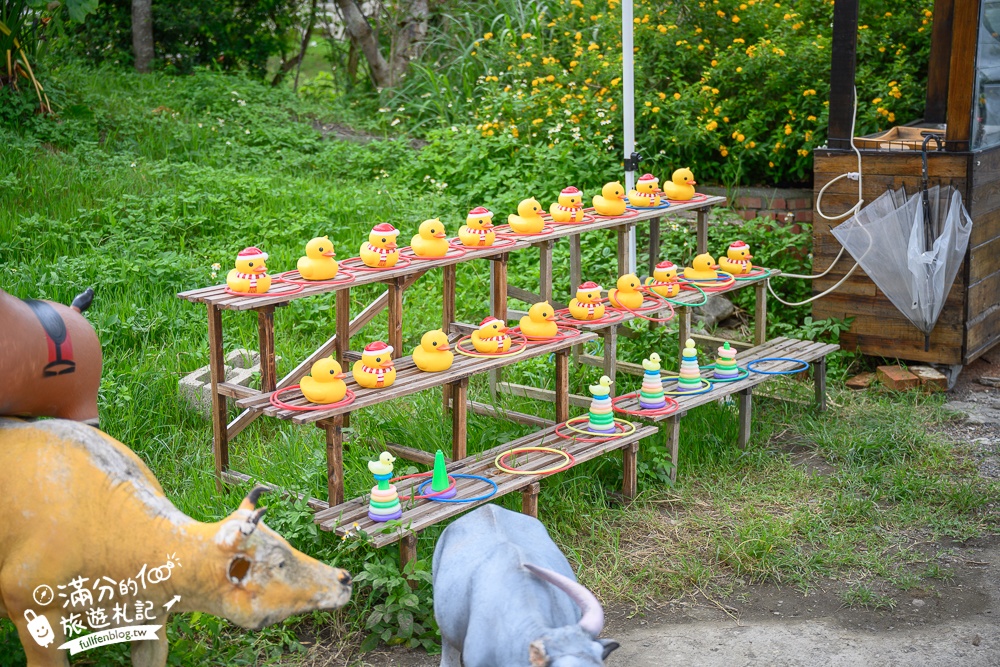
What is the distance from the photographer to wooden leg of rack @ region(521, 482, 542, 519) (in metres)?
4.49

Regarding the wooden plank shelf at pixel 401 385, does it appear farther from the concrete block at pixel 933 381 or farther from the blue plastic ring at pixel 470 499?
the concrete block at pixel 933 381

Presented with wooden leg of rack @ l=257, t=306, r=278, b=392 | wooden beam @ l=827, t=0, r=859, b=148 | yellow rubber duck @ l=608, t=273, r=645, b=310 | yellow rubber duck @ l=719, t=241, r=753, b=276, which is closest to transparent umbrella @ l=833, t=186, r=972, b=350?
wooden beam @ l=827, t=0, r=859, b=148

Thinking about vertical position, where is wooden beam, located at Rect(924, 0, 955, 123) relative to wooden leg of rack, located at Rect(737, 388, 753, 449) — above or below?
above

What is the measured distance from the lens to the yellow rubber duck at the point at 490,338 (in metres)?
4.70

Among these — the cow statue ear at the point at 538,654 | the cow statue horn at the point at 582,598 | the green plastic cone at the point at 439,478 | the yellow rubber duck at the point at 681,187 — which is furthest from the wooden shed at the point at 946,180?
the cow statue ear at the point at 538,654

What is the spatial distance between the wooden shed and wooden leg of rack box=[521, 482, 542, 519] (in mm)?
3014

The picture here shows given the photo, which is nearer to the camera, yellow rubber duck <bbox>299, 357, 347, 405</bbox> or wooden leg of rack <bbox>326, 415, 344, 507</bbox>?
yellow rubber duck <bbox>299, 357, 347, 405</bbox>

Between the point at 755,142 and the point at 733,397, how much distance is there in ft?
7.31

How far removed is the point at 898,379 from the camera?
6352 mm

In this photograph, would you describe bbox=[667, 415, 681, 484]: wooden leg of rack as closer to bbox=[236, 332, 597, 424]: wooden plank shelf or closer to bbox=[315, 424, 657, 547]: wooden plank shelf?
bbox=[315, 424, 657, 547]: wooden plank shelf

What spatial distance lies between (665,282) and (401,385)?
2017 mm

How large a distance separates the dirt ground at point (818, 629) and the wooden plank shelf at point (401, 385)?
0.96 meters

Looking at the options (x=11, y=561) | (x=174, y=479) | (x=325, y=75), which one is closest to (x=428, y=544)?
(x=174, y=479)

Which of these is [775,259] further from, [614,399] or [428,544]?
[428,544]
